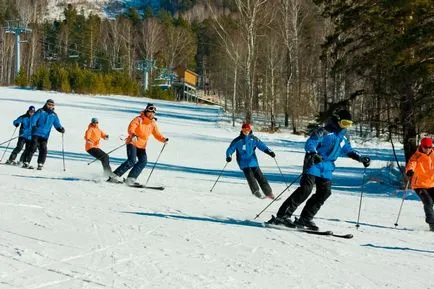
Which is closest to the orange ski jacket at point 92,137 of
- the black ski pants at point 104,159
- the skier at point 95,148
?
the skier at point 95,148

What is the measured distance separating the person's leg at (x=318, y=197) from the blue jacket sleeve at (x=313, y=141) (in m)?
0.54

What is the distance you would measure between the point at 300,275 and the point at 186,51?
9070 cm

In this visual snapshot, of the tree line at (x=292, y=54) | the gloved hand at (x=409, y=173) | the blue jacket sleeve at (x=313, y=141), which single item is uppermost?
the tree line at (x=292, y=54)

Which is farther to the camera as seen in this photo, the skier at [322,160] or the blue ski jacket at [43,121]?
the blue ski jacket at [43,121]

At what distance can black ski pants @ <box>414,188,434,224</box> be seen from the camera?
948cm

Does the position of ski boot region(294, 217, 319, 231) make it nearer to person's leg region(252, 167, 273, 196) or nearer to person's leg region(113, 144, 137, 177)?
person's leg region(252, 167, 273, 196)

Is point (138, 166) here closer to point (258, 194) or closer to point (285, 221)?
point (258, 194)

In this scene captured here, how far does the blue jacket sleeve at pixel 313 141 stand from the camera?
782 centimetres

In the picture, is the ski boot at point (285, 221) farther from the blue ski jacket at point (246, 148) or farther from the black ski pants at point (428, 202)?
the blue ski jacket at point (246, 148)

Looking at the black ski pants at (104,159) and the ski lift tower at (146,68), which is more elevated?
the ski lift tower at (146,68)

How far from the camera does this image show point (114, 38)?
88750mm

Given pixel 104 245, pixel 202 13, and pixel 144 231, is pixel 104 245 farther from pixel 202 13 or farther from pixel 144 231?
pixel 202 13

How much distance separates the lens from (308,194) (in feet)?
27.1

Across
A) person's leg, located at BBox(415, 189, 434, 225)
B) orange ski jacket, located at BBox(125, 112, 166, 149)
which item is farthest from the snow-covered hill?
person's leg, located at BBox(415, 189, 434, 225)
